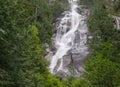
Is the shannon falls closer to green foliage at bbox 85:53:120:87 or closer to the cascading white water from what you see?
the cascading white water

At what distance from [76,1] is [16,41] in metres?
77.9

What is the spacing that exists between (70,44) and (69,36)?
130 inches

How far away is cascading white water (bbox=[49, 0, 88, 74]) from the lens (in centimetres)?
5734

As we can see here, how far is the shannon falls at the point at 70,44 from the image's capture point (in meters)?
52.2

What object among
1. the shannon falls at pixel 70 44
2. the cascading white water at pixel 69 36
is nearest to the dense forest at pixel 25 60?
the shannon falls at pixel 70 44

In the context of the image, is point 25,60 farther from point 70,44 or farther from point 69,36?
point 69,36

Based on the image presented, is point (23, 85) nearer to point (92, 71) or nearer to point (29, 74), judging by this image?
point (29, 74)

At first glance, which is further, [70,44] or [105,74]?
[70,44]

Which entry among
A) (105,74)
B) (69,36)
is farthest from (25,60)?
(69,36)

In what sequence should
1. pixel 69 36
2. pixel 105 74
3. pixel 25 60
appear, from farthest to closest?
pixel 69 36 < pixel 105 74 < pixel 25 60

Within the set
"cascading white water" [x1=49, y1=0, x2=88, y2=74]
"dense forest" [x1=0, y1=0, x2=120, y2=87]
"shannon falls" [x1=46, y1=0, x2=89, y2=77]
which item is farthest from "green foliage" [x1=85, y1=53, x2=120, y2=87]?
"cascading white water" [x1=49, y1=0, x2=88, y2=74]

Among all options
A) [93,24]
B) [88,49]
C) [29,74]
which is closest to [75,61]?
[88,49]

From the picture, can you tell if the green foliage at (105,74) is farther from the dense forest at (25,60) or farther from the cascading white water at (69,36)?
the cascading white water at (69,36)

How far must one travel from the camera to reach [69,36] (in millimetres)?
64625
